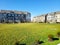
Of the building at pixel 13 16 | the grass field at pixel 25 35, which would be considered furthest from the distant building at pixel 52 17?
the grass field at pixel 25 35

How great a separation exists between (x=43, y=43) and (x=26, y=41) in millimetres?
4598

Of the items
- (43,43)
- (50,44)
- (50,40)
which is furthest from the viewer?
(50,40)

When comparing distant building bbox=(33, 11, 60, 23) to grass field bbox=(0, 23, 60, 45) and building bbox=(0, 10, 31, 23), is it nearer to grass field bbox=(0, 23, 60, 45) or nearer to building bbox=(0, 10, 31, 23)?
building bbox=(0, 10, 31, 23)

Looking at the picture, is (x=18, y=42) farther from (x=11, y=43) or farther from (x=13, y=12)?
(x=13, y=12)

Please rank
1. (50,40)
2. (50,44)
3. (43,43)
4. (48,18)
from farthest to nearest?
(48,18) < (50,40) < (43,43) < (50,44)

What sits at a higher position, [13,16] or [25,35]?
[13,16]

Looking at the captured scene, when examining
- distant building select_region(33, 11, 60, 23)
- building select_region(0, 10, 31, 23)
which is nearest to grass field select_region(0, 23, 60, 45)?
distant building select_region(33, 11, 60, 23)

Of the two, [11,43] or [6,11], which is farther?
[6,11]

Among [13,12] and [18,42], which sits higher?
[13,12]

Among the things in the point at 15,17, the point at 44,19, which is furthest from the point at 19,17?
the point at 44,19

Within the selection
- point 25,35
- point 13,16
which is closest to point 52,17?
point 13,16

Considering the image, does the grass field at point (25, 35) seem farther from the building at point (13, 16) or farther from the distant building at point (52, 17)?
the building at point (13, 16)

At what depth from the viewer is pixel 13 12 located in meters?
128

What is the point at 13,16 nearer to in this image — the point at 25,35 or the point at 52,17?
the point at 52,17
